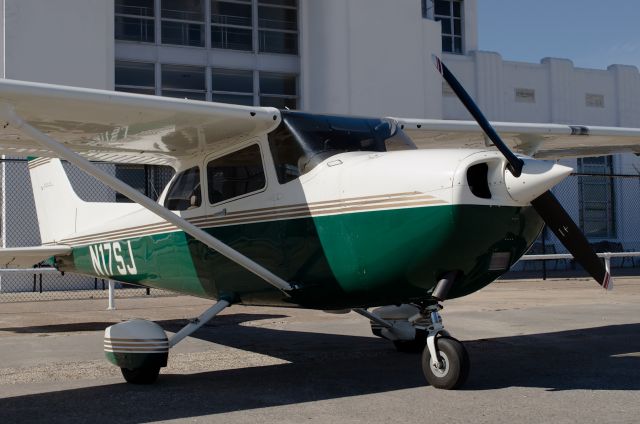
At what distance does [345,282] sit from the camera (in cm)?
563

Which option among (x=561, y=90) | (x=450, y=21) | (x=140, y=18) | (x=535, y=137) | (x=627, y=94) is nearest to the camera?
(x=535, y=137)

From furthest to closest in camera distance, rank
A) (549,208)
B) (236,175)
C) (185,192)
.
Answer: (185,192)
(236,175)
(549,208)

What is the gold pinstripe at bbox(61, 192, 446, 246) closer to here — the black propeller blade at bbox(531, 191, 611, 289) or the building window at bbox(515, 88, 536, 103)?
the black propeller blade at bbox(531, 191, 611, 289)

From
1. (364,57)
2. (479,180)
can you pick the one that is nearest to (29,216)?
(364,57)

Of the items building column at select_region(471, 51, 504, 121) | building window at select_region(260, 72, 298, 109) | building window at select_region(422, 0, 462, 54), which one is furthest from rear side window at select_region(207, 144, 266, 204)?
building window at select_region(422, 0, 462, 54)

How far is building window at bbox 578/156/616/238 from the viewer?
2694 cm

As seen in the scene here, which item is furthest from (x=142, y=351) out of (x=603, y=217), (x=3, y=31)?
(x=603, y=217)

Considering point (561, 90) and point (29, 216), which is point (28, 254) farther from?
point (561, 90)

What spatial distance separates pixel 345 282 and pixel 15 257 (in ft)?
15.6

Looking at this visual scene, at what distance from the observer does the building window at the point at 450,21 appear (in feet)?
92.6

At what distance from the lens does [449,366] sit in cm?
541

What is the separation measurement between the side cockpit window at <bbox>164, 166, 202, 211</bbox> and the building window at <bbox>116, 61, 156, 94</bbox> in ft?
46.1

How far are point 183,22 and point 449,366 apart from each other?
59.4ft

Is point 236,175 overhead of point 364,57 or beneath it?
beneath
